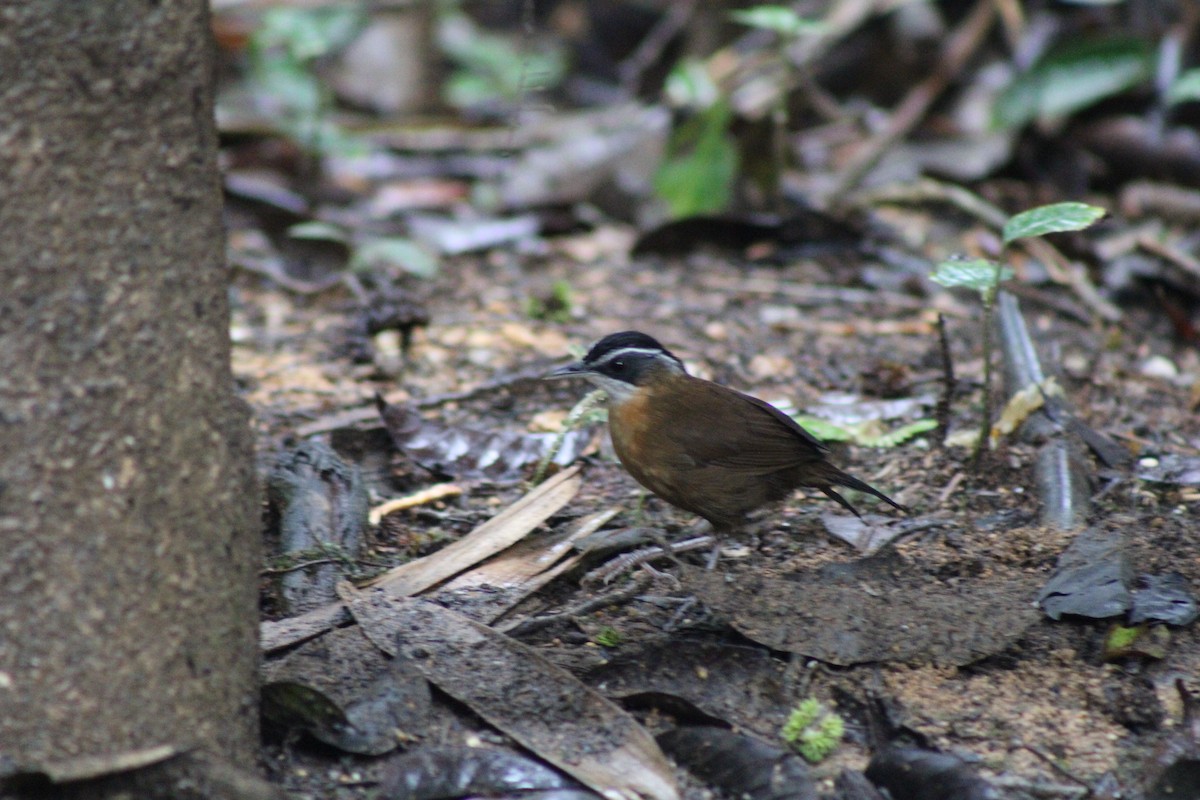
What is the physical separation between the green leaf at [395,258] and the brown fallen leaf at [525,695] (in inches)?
147

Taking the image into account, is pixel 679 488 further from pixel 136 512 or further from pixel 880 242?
pixel 880 242

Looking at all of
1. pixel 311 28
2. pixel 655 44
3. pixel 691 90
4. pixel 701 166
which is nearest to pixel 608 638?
pixel 701 166

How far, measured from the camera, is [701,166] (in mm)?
7953

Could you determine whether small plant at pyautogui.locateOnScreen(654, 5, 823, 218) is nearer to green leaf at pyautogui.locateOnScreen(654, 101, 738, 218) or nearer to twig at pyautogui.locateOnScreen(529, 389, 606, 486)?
green leaf at pyautogui.locateOnScreen(654, 101, 738, 218)

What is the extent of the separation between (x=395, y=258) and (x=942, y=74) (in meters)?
4.63

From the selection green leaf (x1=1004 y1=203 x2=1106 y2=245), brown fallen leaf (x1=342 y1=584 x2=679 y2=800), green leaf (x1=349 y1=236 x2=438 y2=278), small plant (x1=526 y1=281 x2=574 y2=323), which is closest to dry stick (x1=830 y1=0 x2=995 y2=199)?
small plant (x1=526 y1=281 x2=574 y2=323)

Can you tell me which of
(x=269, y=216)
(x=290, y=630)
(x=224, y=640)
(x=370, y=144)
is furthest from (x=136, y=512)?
(x=370, y=144)

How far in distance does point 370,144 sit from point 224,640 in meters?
7.71

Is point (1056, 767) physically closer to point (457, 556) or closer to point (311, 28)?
point (457, 556)

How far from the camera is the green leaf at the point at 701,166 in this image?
7.93m

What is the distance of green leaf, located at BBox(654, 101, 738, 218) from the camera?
26.0 ft

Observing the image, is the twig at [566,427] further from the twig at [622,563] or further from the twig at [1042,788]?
the twig at [1042,788]

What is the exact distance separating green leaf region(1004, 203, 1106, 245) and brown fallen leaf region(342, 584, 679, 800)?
2.06 m

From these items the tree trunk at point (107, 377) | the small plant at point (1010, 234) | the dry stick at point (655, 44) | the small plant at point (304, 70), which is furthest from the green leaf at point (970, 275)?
the dry stick at point (655, 44)
